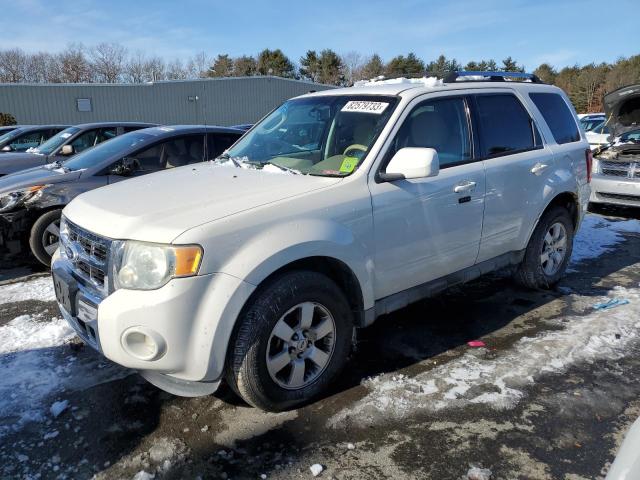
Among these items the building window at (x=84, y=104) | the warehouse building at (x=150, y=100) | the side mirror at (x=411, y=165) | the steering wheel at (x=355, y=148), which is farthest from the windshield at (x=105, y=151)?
the building window at (x=84, y=104)

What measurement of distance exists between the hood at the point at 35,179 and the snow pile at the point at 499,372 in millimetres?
4307

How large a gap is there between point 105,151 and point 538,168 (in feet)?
16.1

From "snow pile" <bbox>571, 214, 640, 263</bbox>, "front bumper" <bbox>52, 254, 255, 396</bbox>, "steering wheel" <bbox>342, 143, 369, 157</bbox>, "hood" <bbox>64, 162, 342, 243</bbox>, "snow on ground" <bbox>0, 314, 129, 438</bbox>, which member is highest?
"steering wheel" <bbox>342, 143, 369, 157</bbox>

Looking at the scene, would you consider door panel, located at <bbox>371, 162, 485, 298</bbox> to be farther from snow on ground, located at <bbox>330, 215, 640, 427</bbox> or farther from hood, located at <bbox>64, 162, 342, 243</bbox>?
snow on ground, located at <bbox>330, 215, 640, 427</bbox>

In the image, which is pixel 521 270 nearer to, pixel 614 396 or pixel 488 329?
pixel 488 329

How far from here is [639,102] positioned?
27.0 ft

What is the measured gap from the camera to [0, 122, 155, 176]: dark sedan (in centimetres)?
786

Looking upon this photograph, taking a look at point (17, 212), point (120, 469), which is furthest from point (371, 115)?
point (17, 212)

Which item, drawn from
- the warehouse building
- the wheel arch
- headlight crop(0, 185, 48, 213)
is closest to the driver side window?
headlight crop(0, 185, 48, 213)

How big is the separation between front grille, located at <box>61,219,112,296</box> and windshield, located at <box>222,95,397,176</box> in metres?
1.27

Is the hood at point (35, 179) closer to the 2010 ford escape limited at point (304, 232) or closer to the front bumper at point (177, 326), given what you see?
the 2010 ford escape limited at point (304, 232)

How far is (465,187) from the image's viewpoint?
3.65 metres

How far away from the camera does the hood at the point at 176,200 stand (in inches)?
101

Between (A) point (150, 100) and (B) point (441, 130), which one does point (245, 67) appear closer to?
(A) point (150, 100)
